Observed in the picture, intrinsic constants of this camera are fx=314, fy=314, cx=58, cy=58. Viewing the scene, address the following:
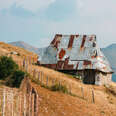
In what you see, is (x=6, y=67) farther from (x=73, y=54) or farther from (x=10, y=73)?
(x=73, y=54)

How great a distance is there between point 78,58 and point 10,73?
25747 millimetres

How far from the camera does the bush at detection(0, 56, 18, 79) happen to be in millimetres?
36062

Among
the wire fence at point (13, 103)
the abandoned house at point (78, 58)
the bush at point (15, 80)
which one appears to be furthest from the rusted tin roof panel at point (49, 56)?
the wire fence at point (13, 103)

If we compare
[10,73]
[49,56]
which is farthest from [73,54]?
[10,73]

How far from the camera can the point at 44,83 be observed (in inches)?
1528

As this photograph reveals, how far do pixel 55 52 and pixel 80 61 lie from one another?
217 inches

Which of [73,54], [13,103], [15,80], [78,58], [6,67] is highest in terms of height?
[73,54]

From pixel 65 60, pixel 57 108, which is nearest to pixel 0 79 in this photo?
pixel 57 108

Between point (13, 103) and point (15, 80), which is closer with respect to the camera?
point (13, 103)

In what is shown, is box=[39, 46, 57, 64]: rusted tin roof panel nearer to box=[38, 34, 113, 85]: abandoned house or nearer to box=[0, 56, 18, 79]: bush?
box=[38, 34, 113, 85]: abandoned house

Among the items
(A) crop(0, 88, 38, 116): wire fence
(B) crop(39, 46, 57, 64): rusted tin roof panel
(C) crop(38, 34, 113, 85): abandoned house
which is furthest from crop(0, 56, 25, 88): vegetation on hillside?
(B) crop(39, 46, 57, 64): rusted tin roof panel

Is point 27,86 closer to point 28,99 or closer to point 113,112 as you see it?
point 28,99

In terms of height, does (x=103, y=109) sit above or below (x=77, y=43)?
below

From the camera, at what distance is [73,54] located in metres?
60.9
